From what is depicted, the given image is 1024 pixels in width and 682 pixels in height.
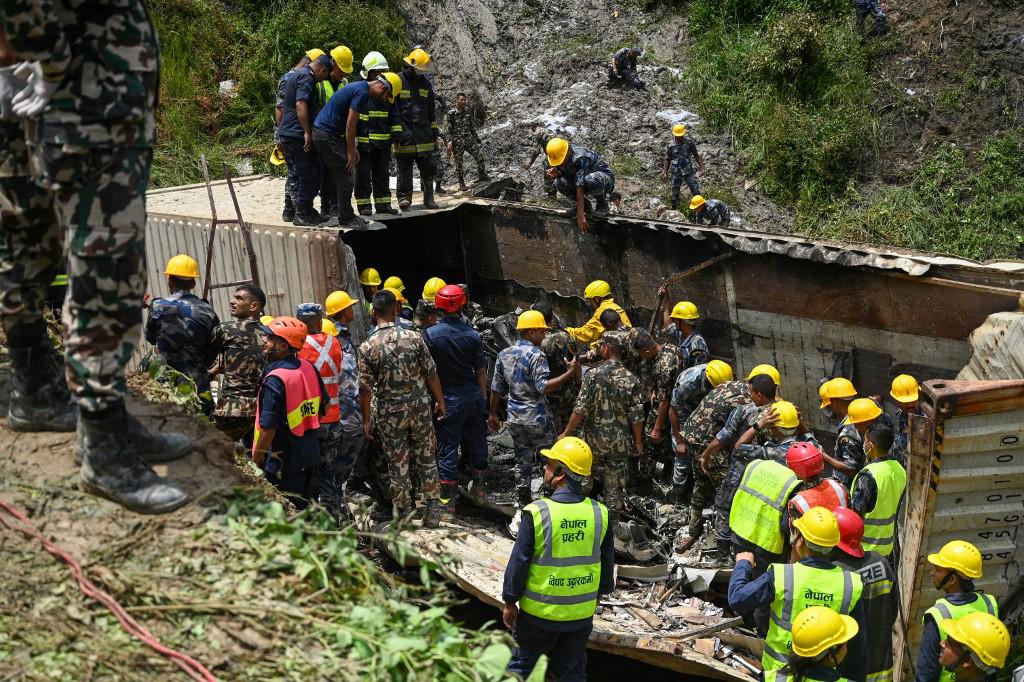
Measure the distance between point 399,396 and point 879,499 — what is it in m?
3.48

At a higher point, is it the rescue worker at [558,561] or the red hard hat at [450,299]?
the red hard hat at [450,299]

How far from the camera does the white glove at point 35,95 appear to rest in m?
3.26

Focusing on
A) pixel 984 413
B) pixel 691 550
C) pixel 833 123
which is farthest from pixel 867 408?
→ pixel 833 123

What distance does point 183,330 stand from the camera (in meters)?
6.71

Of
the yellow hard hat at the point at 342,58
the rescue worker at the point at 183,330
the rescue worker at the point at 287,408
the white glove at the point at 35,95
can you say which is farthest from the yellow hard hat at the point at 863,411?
the white glove at the point at 35,95

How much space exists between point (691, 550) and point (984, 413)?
2878 mm

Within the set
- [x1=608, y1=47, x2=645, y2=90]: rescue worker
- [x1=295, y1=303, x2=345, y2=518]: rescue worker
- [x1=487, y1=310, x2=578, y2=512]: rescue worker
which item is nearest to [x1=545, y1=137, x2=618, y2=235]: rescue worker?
[x1=487, y1=310, x2=578, y2=512]: rescue worker

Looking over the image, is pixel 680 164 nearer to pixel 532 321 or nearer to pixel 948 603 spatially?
pixel 532 321

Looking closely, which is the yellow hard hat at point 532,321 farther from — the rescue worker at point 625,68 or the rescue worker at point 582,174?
the rescue worker at point 625,68

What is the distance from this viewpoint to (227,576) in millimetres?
3133

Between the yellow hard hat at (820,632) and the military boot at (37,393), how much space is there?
3.44 m

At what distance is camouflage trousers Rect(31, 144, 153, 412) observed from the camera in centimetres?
331

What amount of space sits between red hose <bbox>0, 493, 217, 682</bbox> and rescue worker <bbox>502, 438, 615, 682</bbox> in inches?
106

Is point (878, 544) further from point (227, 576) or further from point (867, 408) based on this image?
point (227, 576)
